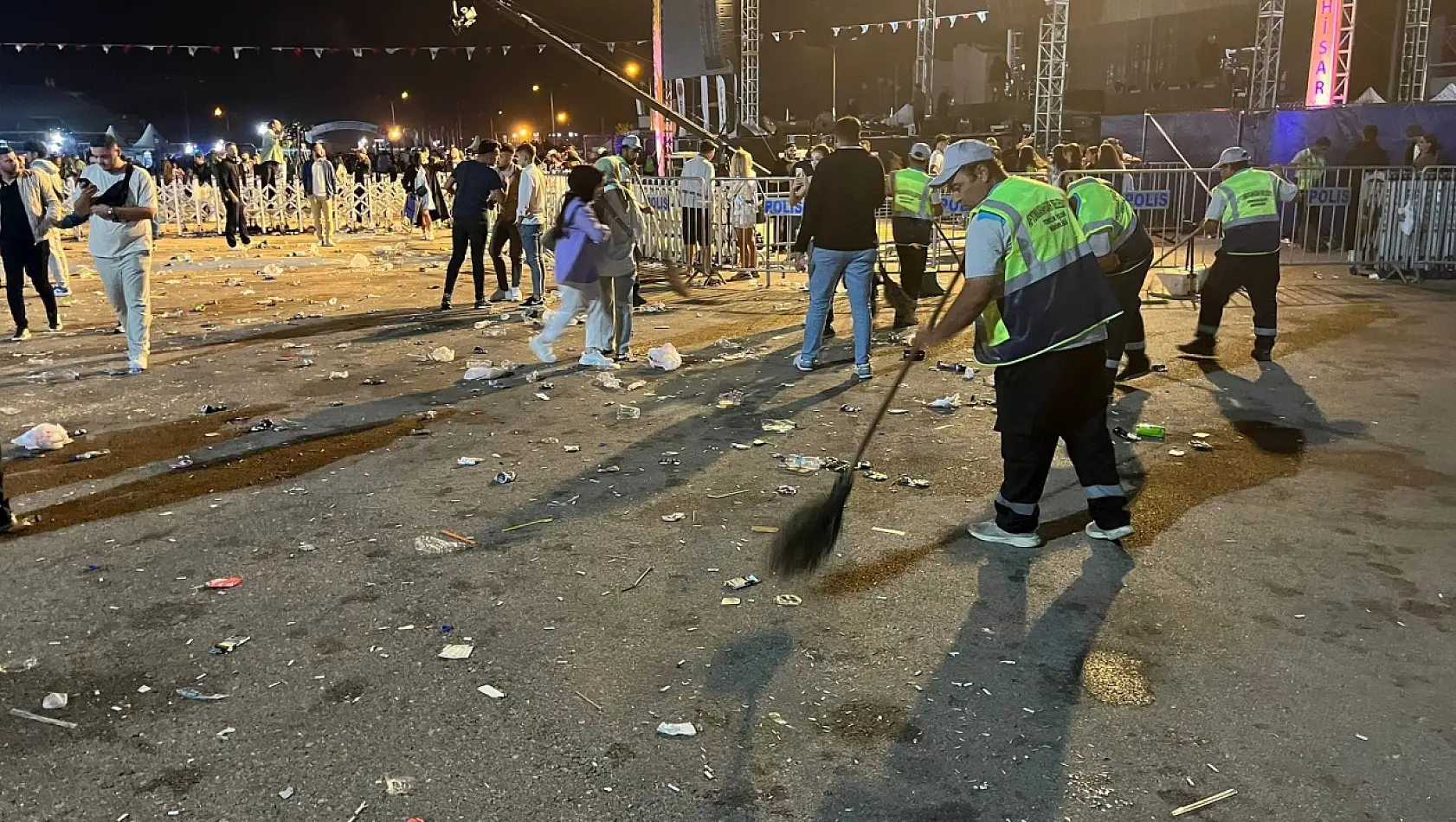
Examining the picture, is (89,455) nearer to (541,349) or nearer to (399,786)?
(541,349)

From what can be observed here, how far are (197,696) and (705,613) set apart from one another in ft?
6.07

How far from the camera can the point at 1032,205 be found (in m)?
4.53

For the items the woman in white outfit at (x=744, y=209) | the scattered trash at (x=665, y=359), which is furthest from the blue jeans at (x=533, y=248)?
the scattered trash at (x=665, y=359)

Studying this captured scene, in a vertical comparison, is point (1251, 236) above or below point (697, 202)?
below

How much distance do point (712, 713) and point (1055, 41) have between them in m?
22.7

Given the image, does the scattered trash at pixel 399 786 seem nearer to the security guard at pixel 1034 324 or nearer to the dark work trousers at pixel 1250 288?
the security guard at pixel 1034 324

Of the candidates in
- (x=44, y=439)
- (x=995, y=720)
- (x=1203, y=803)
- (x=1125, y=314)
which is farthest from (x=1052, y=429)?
(x=44, y=439)

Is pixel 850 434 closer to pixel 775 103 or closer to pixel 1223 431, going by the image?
pixel 1223 431

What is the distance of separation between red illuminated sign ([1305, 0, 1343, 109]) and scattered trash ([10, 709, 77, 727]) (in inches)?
917

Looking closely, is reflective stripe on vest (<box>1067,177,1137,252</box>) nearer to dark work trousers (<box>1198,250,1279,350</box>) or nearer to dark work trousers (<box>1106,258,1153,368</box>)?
dark work trousers (<box>1106,258,1153,368</box>)

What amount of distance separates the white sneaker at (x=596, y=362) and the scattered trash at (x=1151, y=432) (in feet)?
Answer: 14.1

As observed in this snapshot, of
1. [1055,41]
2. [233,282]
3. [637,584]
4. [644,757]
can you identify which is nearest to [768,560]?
[637,584]

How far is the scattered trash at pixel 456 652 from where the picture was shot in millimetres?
3826

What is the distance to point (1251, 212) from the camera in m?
8.49
